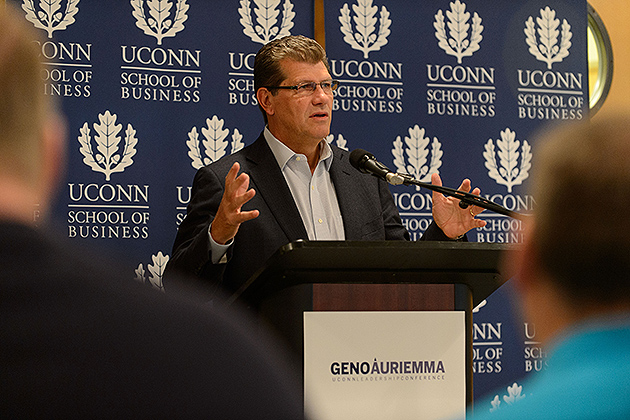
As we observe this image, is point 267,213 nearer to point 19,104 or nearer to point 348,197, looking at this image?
point 348,197

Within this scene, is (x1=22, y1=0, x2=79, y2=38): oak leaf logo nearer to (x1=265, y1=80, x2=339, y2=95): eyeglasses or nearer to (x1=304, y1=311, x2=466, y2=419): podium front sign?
(x1=265, y1=80, x2=339, y2=95): eyeglasses

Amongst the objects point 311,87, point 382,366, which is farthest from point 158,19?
point 382,366

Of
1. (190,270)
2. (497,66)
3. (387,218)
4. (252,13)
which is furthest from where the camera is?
(497,66)

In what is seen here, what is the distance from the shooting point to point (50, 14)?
3.48 meters

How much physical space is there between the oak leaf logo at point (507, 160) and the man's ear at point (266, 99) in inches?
51.7

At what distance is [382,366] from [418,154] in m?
2.28

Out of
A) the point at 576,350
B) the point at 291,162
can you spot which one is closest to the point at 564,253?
the point at 576,350

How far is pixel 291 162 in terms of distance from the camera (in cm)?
314

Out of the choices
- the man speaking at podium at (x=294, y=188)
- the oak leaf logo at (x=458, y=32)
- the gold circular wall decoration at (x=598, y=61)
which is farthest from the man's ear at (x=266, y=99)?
the gold circular wall decoration at (x=598, y=61)

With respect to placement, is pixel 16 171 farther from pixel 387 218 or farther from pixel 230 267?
pixel 387 218

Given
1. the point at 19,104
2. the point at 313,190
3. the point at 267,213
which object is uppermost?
the point at 313,190

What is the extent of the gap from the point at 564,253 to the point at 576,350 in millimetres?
105

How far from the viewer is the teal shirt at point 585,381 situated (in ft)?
2.46

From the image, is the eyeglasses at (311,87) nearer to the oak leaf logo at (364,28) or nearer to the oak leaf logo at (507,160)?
the oak leaf logo at (364,28)
